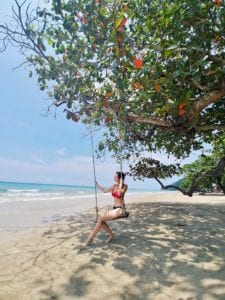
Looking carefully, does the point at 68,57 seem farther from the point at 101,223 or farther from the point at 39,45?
the point at 101,223

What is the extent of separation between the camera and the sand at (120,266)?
4.12 metres

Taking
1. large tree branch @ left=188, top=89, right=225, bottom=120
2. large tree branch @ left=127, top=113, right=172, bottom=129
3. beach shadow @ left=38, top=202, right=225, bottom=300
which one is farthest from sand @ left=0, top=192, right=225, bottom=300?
large tree branch @ left=188, top=89, right=225, bottom=120

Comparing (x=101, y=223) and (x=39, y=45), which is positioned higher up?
(x=39, y=45)

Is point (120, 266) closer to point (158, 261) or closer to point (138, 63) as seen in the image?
point (158, 261)

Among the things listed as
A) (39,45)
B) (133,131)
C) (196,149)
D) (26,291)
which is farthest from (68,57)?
(196,149)

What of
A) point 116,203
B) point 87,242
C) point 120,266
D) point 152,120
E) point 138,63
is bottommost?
point 120,266

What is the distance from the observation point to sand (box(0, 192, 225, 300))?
13.5 feet

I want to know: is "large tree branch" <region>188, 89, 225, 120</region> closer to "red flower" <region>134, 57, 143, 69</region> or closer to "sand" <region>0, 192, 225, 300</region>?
"red flower" <region>134, 57, 143, 69</region>

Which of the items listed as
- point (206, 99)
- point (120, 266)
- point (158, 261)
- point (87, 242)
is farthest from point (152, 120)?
point (120, 266)

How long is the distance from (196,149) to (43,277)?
340 inches

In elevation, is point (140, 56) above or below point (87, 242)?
above

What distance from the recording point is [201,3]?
18.9 feet

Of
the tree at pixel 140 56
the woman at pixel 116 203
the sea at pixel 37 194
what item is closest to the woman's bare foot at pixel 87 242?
the woman at pixel 116 203

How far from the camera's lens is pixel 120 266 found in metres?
5.09
